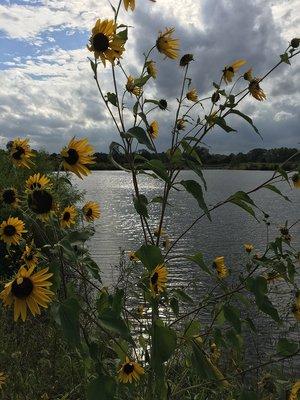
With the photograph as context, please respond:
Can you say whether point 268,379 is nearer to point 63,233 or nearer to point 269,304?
point 269,304

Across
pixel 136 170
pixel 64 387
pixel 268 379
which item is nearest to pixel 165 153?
pixel 136 170

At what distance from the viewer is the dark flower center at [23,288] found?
151 centimetres

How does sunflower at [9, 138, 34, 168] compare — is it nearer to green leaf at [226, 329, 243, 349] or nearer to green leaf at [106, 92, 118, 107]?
green leaf at [106, 92, 118, 107]

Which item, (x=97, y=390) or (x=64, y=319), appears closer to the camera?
(x=64, y=319)

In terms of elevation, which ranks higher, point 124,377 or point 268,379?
point 124,377

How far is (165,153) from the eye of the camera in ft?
6.25

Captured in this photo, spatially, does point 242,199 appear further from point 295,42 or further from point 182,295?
point 295,42

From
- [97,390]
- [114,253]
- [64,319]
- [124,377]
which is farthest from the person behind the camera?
[114,253]

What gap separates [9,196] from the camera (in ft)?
7.02

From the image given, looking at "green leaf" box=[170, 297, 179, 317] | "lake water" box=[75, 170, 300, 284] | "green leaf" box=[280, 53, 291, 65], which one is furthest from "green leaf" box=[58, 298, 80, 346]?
"lake water" box=[75, 170, 300, 284]

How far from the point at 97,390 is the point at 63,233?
540 millimetres

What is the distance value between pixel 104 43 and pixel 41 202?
63 centimetres

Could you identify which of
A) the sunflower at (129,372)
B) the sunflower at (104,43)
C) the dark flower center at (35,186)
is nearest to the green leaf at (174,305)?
the sunflower at (129,372)

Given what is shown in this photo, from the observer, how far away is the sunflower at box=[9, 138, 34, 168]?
2113mm
